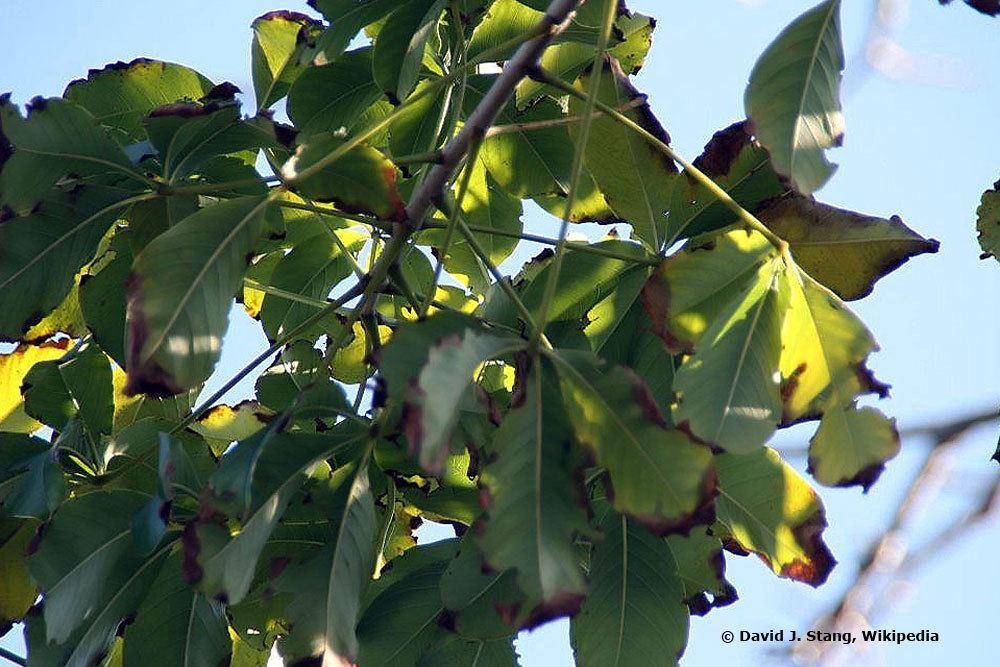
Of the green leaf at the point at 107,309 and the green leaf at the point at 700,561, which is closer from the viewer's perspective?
the green leaf at the point at 700,561

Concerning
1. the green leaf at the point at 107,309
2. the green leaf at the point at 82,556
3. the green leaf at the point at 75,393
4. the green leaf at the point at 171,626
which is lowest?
the green leaf at the point at 171,626

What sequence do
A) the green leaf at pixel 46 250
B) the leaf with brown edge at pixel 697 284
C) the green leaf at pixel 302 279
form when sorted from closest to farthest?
the leaf with brown edge at pixel 697 284
the green leaf at pixel 46 250
the green leaf at pixel 302 279

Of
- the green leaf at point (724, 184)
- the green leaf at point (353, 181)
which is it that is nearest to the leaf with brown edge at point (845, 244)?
the green leaf at point (724, 184)

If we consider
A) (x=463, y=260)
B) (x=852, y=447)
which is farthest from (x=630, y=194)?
(x=463, y=260)

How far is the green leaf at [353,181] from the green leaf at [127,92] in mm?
527

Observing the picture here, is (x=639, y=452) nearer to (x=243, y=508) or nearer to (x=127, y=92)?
(x=243, y=508)

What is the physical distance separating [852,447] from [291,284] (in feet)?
3.10

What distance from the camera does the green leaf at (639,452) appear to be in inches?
36.5

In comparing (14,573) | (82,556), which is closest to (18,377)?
(14,573)

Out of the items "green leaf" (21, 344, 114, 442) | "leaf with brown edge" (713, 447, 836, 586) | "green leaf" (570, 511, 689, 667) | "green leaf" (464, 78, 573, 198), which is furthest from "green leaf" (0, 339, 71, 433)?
"leaf with brown edge" (713, 447, 836, 586)

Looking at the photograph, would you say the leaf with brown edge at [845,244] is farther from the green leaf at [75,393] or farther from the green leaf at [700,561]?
the green leaf at [75,393]

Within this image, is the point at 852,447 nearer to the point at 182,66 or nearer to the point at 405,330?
the point at 405,330

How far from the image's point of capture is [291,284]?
1.72 metres

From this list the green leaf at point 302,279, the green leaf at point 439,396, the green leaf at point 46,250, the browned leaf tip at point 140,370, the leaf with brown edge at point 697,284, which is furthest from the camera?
the green leaf at point 302,279
